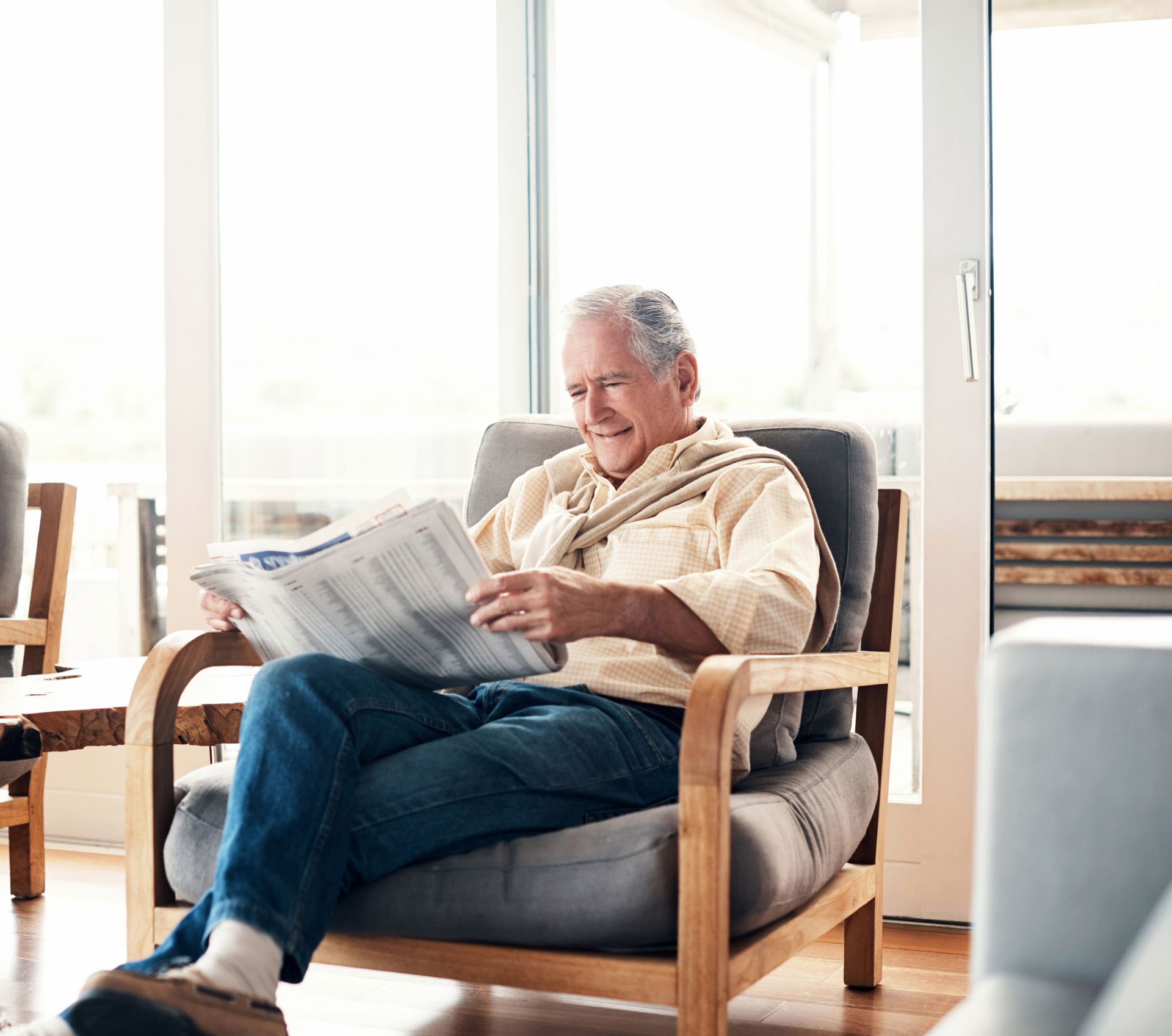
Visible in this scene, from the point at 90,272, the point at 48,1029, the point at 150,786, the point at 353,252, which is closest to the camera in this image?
the point at 48,1029

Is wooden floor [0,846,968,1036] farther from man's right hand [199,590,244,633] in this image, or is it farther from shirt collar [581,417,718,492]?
shirt collar [581,417,718,492]

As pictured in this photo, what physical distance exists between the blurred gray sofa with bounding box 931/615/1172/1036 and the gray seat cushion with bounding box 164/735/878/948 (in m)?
0.46

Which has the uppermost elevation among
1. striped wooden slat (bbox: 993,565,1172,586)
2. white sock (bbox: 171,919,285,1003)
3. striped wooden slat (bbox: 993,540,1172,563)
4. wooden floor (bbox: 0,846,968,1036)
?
striped wooden slat (bbox: 993,540,1172,563)

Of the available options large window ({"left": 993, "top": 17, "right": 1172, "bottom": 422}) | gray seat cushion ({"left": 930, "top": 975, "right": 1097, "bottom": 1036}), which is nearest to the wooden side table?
gray seat cushion ({"left": 930, "top": 975, "right": 1097, "bottom": 1036})

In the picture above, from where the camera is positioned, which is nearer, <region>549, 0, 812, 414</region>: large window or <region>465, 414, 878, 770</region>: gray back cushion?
<region>465, 414, 878, 770</region>: gray back cushion

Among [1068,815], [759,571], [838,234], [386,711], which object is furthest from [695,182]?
[1068,815]

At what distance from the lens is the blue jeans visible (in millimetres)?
1338

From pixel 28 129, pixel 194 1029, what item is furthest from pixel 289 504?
pixel 194 1029

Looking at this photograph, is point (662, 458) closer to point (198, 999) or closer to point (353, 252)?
point (198, 999)

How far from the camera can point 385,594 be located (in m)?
1.45

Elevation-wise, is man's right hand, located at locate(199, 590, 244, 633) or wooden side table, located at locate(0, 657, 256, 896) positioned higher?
man's right hand, located at locate(199, 590, 244, 633)

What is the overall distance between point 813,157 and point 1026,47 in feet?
1.43

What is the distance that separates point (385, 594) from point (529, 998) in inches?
36.7

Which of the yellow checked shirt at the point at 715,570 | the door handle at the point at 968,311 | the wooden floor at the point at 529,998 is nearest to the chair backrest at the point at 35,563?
the wooden floor at the point at 529,998
